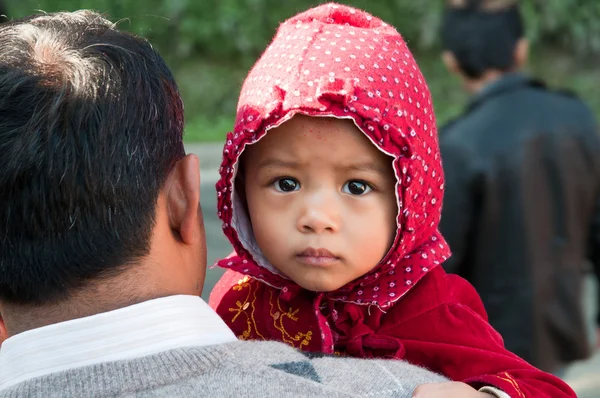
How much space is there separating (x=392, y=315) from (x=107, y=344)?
882 mm

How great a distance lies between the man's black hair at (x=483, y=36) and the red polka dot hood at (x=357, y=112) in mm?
2000

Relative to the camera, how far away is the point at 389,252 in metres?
2.40

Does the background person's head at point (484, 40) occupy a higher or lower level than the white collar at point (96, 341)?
higher

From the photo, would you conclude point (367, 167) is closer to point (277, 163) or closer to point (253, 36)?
point (277, 163)

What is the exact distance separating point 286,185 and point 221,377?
2.34 ft

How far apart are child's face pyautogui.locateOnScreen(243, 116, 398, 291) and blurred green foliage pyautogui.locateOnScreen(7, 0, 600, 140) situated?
37.5ft

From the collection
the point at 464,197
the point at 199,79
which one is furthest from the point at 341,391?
the point at 199,79

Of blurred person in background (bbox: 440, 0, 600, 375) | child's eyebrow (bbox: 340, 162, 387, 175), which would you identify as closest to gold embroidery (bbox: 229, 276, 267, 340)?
child's eyebrow (bbox: 340, 162, 387, 175)

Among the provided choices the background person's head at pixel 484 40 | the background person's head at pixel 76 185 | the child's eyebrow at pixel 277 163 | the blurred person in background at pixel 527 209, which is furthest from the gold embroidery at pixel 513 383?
the background person's head at pixel 484 40

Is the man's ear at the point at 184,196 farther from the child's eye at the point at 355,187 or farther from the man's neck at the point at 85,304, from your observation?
the child's eye at the point at 355,187

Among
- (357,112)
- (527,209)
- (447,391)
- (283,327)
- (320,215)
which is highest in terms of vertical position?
(357,112)

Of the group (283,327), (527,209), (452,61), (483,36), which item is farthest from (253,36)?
(283,327)

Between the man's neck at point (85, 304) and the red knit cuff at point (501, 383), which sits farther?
the red knit cuff at point (501, 383)

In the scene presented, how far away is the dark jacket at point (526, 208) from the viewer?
409 centimetres
